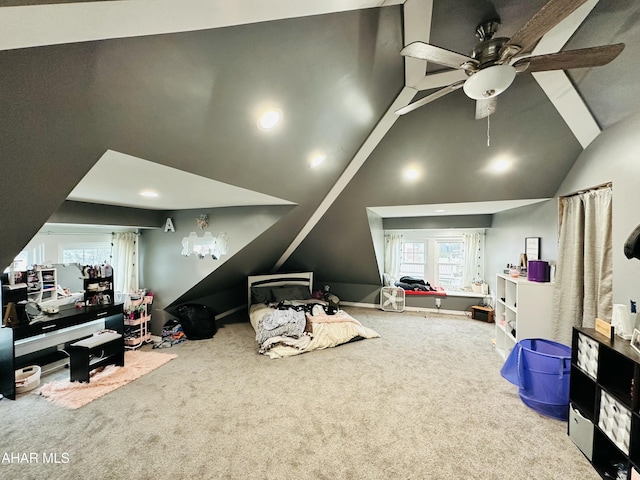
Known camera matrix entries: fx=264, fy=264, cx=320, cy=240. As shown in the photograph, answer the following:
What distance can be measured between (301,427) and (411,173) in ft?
9.43

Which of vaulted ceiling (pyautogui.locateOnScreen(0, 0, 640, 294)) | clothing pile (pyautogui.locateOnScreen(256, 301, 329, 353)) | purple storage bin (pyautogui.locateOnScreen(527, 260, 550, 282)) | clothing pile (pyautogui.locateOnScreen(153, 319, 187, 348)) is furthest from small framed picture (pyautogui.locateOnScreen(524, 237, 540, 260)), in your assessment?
clothing pile (pyautogui.locateOnScreen(153, 319, 187, 348))

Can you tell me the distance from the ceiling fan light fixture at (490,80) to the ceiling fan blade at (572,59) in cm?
20

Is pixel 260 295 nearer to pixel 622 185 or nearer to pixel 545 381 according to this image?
pixel 545 381

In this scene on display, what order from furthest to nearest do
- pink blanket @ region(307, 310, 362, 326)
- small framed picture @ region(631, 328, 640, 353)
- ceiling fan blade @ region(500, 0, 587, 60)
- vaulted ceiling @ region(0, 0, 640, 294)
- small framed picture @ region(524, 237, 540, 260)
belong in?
pink blanket @ region(307, 310, 362, 326) < small framed picture @ region(524, 237, 540, 260) < small framed picture @ region(631, 328, 640, 353) < ceiling fan blade @ region(500, 0, 587, 60) < vaulted ceiling @ region(0, 0, 640, 294)

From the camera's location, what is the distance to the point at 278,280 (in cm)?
526

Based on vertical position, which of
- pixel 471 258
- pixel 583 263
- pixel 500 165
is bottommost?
pixel 471 258

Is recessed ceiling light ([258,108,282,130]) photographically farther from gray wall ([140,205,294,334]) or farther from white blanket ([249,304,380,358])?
white blanket ([249,304,380,358])

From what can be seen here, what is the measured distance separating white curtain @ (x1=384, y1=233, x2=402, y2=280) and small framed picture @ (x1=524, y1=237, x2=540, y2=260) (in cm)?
246

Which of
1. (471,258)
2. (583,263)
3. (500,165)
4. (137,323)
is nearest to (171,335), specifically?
(137,323)

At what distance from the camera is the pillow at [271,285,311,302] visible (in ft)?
16.0

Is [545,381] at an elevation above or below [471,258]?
below

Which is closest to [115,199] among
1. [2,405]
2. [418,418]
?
[2,405]

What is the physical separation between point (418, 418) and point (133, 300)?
12.1ft

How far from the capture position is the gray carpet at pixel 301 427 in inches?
68.5
